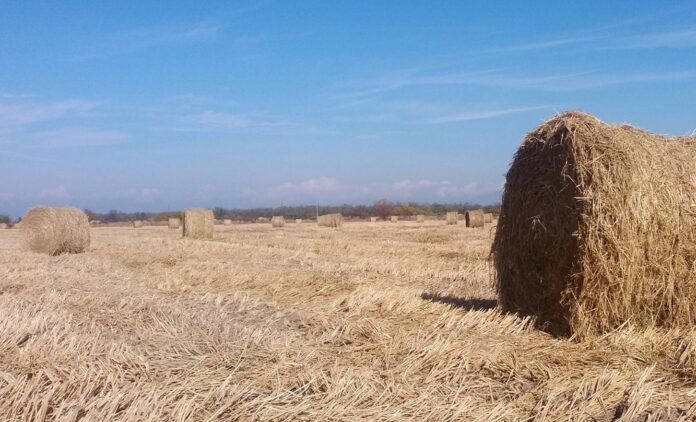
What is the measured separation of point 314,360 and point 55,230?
13696 millimetres

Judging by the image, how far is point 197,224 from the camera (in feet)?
75.1

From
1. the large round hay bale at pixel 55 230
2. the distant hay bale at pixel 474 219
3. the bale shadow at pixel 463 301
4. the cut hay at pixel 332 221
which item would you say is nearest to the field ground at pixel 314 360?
the bale shadow at pixel 463 301

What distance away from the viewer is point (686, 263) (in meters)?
6.36

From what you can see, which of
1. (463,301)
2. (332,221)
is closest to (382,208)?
(332,221)

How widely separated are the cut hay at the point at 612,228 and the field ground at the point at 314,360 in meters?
0.28

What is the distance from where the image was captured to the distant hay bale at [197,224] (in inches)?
898

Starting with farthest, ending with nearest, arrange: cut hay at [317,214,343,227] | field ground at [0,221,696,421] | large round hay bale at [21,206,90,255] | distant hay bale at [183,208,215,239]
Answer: cut hay at [317,214,343,227], distant hay bale at [183,208,215,239], large round hay bale at [21,206,90,255], field ground at [0,221,696,421]

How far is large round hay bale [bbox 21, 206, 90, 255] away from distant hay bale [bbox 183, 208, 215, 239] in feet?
17.3

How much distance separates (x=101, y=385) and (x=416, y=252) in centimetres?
1186

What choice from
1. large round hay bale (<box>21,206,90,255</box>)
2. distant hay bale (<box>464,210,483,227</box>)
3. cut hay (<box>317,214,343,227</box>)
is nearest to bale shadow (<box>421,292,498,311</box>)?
large round hay bale (<box>21,206,90,255</box>)

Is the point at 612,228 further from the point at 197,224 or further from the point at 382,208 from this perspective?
the point at 382,208

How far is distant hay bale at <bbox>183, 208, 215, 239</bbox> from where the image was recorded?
898 inches

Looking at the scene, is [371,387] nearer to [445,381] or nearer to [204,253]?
[445,381]

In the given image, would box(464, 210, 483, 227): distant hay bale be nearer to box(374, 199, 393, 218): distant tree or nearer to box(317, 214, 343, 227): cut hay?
box(317, 214, 343, 227): cut hay
